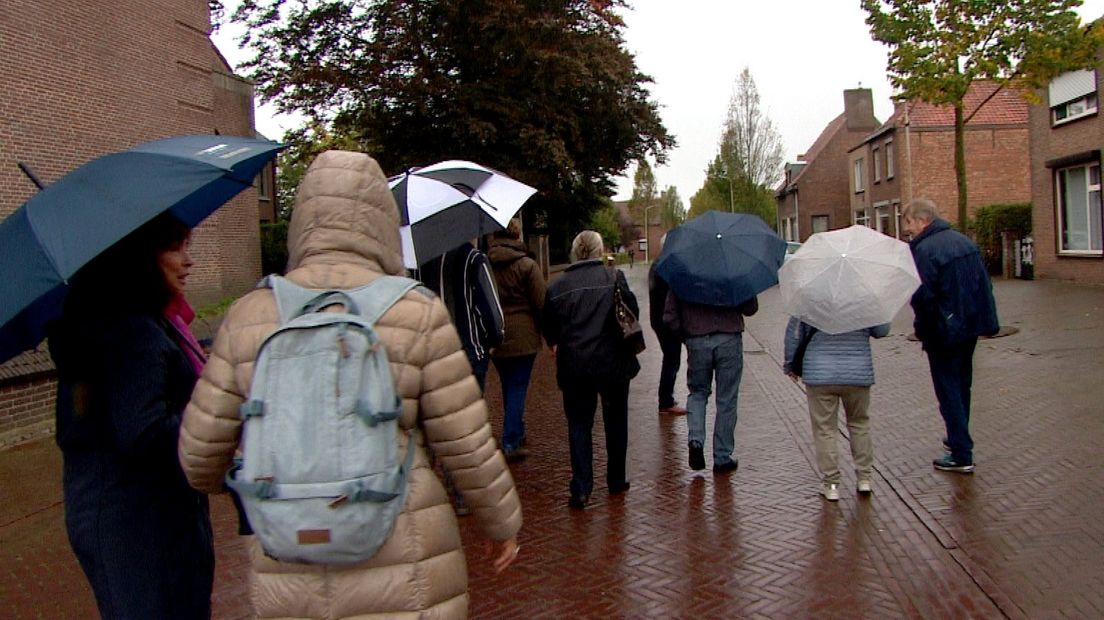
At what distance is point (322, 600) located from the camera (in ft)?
6.81

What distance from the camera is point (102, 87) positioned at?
15750mm

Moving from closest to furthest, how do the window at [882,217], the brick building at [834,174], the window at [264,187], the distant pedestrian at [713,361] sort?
the distant pedestrian at [713,361] < the window at [264,187] < the window at [882,217] < the brick building at [834,174]

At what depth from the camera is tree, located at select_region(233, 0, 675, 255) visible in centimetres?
1836

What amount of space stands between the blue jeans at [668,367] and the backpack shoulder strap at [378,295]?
631 centimetres

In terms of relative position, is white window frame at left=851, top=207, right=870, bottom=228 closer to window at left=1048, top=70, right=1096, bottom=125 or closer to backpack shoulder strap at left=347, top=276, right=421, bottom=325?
window at left=1048, top=70, right=1096, bottom=125

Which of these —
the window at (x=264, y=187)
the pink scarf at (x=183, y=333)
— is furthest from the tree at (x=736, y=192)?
the pink scarf at (x=183, y=333)

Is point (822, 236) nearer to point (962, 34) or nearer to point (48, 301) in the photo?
point (48, 301)

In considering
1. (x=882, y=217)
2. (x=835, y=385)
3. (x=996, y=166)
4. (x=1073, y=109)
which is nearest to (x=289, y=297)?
(x=835, y=385)

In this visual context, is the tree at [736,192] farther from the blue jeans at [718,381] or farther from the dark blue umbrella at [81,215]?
the dark blue umbrella at [81,215]

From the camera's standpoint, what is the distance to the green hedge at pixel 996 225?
2361 cm

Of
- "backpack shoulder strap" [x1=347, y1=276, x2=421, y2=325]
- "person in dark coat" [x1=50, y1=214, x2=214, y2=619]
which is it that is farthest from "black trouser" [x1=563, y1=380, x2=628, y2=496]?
"backpack shoulder strap" [x1=347, y1=276, x2=421, y2=325]

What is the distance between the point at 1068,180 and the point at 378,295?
887 inches

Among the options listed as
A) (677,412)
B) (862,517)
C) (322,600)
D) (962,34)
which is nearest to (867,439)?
(862,517)

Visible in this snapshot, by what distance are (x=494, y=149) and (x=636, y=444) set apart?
504 inches
